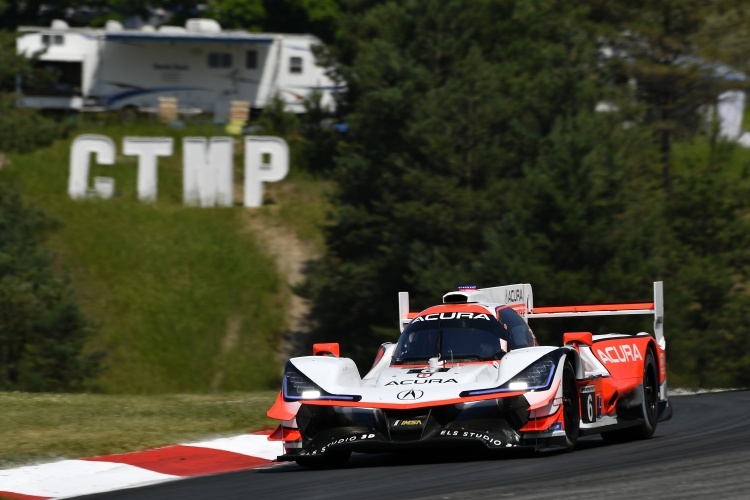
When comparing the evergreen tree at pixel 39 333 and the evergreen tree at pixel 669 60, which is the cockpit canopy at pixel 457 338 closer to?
the evergreen tree at pixel 39 333

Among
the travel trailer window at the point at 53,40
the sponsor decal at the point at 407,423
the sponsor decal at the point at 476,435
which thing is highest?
the sponsor decal at the point at 407,423

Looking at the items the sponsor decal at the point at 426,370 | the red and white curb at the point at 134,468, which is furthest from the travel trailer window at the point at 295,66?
the sponsor decal at the point at 426,370

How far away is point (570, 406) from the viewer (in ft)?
33.7

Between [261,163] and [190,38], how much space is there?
1000 centimetres

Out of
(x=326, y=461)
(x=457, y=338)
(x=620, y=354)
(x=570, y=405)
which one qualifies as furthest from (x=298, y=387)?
(x=620, y=354)

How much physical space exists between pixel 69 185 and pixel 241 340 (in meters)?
9.57

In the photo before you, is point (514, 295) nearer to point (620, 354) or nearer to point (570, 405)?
point (620, 354)

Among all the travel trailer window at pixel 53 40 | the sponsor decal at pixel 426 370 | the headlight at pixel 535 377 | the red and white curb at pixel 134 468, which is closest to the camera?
the red and white curb at pixel 134 468

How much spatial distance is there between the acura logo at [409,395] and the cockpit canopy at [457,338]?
97 cm

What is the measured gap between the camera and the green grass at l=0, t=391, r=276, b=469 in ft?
36.4

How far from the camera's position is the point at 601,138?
39.2 meters

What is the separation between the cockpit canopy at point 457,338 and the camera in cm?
1065

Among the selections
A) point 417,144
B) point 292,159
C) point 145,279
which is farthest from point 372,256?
point 292,159

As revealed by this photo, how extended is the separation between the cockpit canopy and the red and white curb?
4.92 ft
